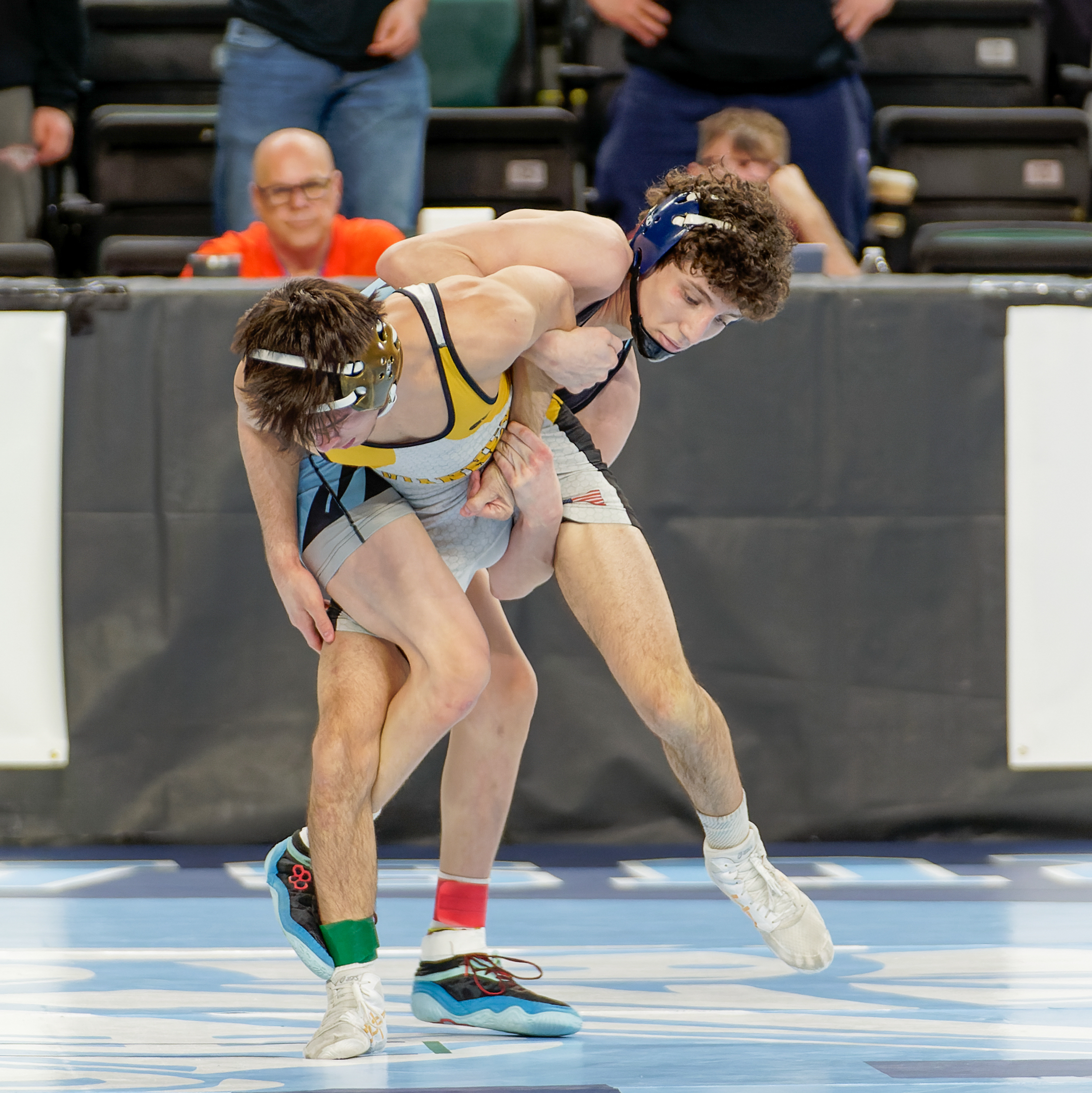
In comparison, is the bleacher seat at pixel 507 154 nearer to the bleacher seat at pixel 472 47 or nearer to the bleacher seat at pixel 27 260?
the bleacher seat at pixel 472 47

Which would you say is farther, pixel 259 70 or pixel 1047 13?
pixel 1047 13

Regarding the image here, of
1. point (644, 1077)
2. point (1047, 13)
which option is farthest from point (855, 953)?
point (1047, 13)

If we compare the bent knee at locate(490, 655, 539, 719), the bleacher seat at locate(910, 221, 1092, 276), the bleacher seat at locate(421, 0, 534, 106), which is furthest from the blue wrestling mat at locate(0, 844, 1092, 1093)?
the bleacher seat at locate(421, 0, 534, 106)

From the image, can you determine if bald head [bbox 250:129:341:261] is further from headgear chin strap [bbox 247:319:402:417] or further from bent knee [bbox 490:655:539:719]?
headgear chin strap [bbox 247:319:402:417]

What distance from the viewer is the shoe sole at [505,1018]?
2.60 metres

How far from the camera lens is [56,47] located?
207 inches

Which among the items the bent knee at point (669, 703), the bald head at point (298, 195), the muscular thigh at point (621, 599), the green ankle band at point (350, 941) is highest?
the bald head at point (298, 195)

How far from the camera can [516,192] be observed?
5.49 m

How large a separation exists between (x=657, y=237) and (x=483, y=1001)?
135 centimetres

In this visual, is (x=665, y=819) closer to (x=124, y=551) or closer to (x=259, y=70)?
(x=124, y=551)

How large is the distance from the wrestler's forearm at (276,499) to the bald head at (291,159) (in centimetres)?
183

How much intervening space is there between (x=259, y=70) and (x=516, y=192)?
3.51 ft

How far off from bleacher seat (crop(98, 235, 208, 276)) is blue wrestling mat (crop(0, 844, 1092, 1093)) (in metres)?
1.73

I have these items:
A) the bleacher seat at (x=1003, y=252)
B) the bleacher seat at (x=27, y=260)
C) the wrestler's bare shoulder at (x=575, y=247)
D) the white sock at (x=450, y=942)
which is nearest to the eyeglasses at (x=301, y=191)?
the bleacher seat at (x=27, y=260)
